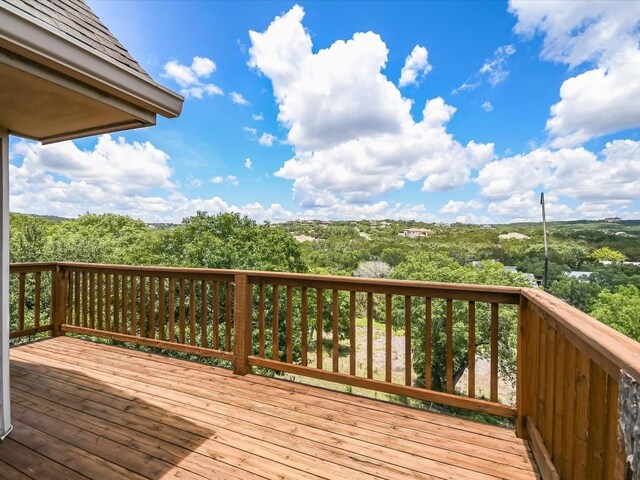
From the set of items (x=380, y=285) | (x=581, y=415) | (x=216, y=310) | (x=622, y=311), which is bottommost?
(x=622, y=311)

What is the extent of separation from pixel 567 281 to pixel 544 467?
1890 cm

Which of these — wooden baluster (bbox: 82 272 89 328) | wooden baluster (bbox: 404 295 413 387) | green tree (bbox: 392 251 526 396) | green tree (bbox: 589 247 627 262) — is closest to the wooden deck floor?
wooden baluster (bbox: 404 295 413 387)

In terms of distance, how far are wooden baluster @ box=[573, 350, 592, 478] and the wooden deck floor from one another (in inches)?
27.6

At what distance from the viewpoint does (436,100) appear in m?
32.6

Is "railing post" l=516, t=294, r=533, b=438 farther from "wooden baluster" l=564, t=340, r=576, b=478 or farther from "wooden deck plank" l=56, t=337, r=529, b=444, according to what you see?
"wooden baluster" l=564, t=340, r=576, b=478

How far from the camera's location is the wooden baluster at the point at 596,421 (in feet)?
3.41

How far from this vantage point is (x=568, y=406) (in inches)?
54.3

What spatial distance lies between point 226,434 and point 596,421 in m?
1.98

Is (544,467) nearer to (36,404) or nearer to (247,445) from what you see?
(247,445)

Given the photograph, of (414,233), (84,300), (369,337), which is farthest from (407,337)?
(414,233)

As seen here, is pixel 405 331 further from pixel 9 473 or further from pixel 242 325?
pixel 9 473

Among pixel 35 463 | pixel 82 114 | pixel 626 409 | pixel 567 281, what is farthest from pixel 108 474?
pixel 567 281

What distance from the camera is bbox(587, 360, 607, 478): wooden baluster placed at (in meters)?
1.04

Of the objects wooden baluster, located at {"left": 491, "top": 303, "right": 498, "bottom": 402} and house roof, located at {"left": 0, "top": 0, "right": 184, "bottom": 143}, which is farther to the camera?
wooden baluster, located at {"left": 491, "top": 303, "right": 498, "bottom": 402}
